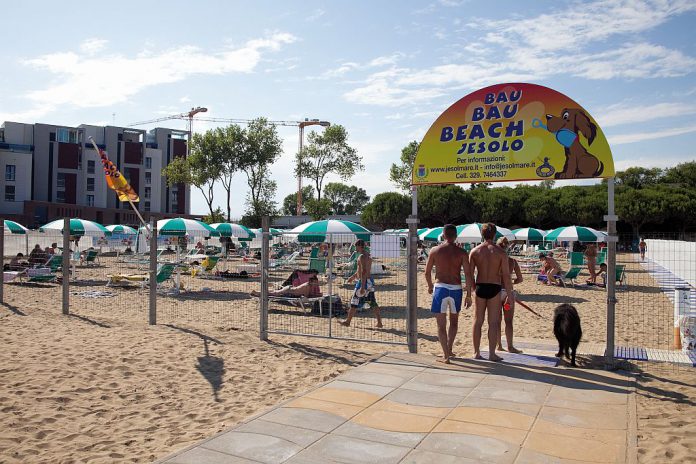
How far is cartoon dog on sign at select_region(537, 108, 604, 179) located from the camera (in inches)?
258

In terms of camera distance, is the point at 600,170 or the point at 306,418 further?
the point at 600,170

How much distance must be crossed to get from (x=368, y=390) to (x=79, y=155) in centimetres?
6821

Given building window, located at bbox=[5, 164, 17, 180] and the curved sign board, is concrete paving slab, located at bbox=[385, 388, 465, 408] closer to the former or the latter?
the curved sign board

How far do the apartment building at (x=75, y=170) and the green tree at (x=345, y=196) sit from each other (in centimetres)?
3902

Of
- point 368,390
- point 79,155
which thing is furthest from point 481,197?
point 368,390

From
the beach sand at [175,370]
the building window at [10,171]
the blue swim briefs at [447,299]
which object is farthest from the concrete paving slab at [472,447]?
the building window at [10,171]

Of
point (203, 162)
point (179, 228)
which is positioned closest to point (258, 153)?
point (203, 162)

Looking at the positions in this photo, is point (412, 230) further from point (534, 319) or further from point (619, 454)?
point (534, 319)

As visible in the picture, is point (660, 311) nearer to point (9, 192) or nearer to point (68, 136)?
point (9, 192)

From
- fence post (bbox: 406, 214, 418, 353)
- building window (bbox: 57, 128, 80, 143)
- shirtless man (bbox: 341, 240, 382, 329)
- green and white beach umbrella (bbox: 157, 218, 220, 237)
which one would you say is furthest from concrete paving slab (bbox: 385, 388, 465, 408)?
building window (bbox: 57, 128, 80, 143)

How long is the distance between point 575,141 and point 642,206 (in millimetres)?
48497

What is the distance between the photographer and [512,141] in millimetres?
6980

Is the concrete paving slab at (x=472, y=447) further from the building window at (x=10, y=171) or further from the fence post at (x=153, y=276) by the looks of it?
the building window at (x=10, y=171)

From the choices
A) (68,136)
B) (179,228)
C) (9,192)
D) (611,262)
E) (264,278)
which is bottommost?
(264,278)
